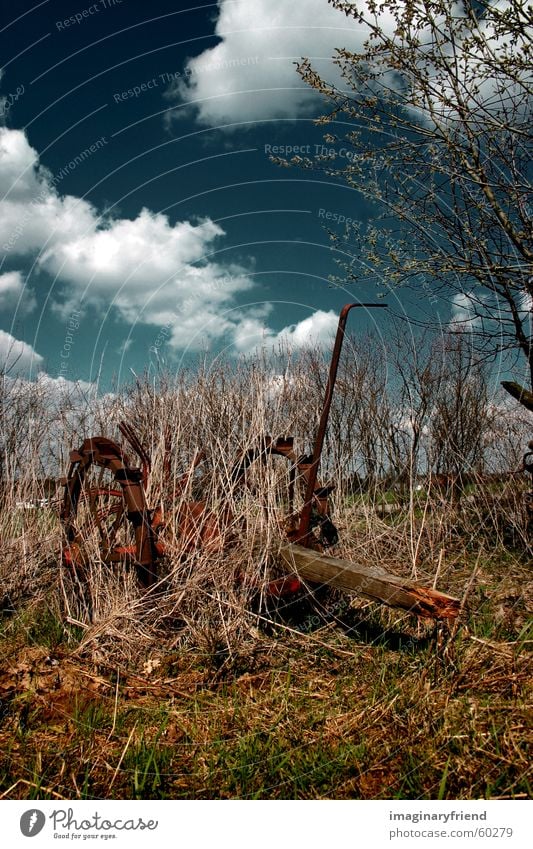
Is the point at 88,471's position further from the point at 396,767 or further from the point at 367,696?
the point at 396,767

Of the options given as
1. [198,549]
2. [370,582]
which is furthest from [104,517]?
[370,582]

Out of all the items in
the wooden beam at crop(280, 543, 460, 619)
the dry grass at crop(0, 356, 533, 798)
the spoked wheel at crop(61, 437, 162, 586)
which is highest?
the spoked wheel at crop(61, 437, 162, 586)

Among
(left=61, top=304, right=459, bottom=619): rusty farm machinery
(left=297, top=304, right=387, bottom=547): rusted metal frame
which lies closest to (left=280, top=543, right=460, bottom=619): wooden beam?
(left=61, top=304, right=459, bottom=619): rusty farm machinery

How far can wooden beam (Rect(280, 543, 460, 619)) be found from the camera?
2.79m

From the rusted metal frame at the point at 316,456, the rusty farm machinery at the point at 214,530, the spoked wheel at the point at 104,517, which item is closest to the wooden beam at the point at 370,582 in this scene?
the rusty farm machinery at the point at 214,530

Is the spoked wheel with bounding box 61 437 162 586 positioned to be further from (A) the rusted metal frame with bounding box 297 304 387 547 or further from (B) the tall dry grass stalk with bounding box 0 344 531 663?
(A) the rusted metal frame with bounding box 297 304 387 547

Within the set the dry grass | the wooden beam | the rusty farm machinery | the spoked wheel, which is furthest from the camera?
the spoked wheel

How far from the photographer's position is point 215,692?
3180mm

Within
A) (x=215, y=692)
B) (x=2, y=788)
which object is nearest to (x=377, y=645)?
(x=215, y=692)

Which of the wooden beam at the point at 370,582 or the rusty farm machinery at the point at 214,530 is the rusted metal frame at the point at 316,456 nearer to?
the rusty farm machinery at the point at 214,530

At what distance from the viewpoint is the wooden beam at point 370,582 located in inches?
110

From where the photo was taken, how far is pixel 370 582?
310 cm

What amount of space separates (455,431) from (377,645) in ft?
19.0

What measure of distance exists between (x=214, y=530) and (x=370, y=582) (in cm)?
123
